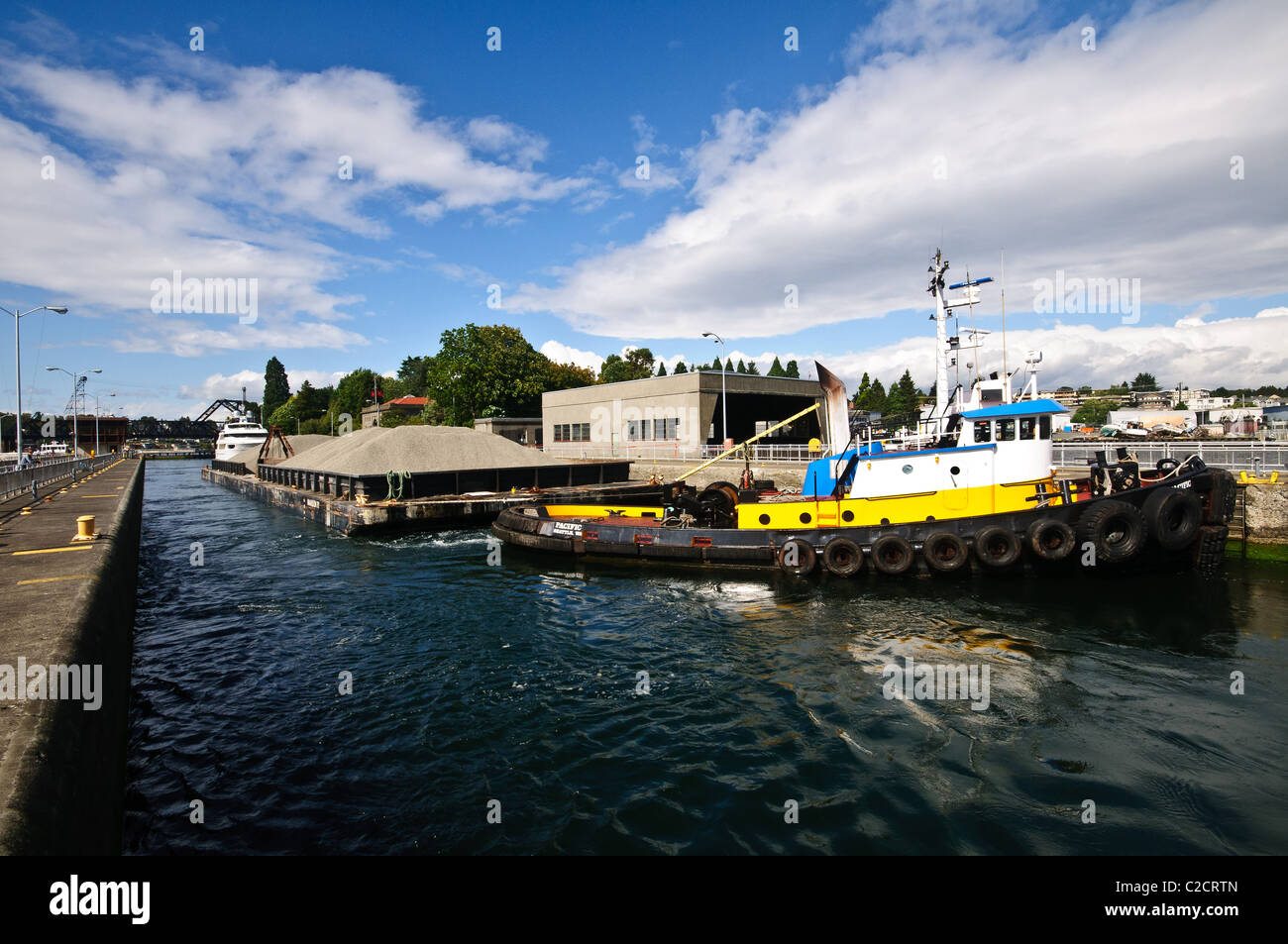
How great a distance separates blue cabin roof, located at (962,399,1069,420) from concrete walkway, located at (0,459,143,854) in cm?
1831

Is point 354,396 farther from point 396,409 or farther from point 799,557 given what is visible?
point 799,557

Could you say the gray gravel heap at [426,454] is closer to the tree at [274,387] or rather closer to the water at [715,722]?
the water at [715,722]

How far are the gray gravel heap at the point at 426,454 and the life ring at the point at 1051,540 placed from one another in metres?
25.6

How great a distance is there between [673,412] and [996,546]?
33.5 meters

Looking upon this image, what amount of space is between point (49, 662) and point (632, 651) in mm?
8295

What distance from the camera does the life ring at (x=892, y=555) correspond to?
16031 millimetres

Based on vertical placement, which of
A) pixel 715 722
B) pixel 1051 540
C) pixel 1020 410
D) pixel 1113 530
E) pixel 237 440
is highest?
pixel 237 440

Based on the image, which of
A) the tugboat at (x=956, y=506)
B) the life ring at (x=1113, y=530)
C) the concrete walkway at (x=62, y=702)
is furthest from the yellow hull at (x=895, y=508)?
the concrete walkway at (x=62, y=702)

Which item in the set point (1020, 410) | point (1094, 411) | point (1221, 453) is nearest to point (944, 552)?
point (1020, 410)

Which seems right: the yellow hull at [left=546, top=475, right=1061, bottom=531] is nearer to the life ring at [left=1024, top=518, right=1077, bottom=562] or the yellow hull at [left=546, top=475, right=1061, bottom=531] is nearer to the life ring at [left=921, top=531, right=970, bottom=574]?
the life ring at [left=921, top=531, right=970, bottom=574]

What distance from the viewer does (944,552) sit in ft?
51.9

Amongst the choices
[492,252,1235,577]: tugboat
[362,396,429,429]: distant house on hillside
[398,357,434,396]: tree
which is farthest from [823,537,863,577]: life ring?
[398,357,434,396]: tree
